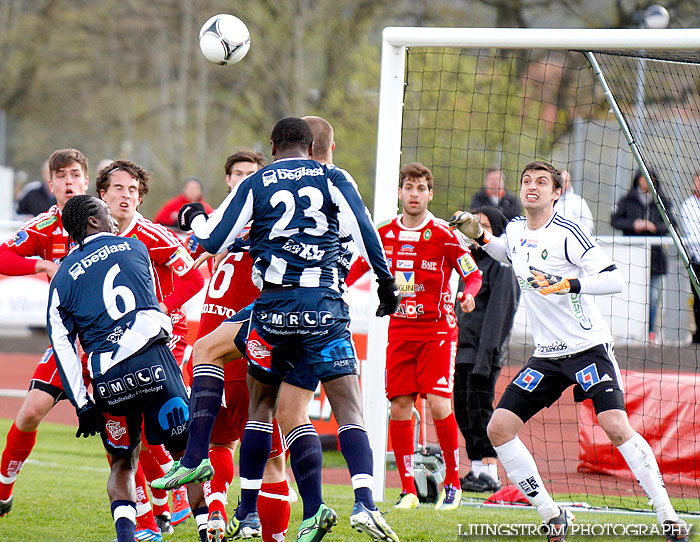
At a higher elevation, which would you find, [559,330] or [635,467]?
[559,330]

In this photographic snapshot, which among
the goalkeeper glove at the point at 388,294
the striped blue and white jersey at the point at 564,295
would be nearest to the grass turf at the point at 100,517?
the striped blue and white jersey at the point at 564,295

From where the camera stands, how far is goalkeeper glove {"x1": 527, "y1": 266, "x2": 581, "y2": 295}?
5801mm

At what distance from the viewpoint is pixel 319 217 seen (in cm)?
514

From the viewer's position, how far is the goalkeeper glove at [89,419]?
16.7 ft

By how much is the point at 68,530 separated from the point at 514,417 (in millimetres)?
2936

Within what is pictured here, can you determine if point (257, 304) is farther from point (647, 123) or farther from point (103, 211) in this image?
point (647, 123)

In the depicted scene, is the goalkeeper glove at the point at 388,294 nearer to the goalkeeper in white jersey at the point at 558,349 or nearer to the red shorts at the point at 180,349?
the goalkeeper in white jersey at the point at 558,349

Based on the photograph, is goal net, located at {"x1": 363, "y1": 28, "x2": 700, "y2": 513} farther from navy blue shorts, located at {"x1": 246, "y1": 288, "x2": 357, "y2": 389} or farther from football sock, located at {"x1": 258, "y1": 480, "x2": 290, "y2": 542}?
navy blue shorts, located at {"x1": 246, "y1": 288, "x2": 357, "y2": 389}

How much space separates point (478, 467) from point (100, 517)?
3.38 metres

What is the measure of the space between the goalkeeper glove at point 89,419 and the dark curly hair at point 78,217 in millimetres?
846

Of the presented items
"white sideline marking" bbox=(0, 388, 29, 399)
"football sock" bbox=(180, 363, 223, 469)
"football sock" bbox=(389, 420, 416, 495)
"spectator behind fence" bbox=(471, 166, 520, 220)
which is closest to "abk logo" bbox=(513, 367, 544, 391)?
"football sock" bbox=(389, 420, 416, 495)

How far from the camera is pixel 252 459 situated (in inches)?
209

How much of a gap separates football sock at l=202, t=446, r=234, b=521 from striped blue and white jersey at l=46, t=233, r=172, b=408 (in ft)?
4.06

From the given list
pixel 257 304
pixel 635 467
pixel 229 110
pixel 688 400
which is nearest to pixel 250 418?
pixel 257 304
